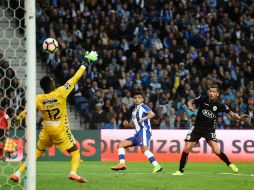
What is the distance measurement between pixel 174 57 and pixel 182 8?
9.72ft

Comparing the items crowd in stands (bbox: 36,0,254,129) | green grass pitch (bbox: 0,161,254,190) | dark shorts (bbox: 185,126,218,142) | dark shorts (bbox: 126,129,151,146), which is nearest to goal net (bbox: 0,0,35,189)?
green grass pitch (bbox: 0,161,254,190)

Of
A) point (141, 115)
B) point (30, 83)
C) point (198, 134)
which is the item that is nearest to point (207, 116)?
point (198, 134)

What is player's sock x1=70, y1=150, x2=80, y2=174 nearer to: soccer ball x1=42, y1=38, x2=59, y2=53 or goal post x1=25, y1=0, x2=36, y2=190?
soccer ball x1=42, y1=38, x2=59, y2=53

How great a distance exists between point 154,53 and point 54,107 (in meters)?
14.7

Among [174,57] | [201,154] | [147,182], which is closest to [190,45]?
[174,57]

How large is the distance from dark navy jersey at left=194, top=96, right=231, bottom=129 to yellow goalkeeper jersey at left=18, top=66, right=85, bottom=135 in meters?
4.01

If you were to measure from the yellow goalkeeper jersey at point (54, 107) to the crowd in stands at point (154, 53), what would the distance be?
10707 mm

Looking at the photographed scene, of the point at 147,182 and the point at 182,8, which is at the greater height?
the point at 182,8

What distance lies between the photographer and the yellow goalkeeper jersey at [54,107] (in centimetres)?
1231

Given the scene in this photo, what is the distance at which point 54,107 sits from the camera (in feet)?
40.6

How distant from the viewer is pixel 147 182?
12.8 meters

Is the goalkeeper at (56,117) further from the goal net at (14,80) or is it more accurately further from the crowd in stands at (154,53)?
the crowd in stands at (154,53)

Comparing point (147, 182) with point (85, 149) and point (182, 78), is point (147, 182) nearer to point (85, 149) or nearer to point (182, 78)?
point (85, 149)

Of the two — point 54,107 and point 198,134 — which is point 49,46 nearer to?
point 54,107
